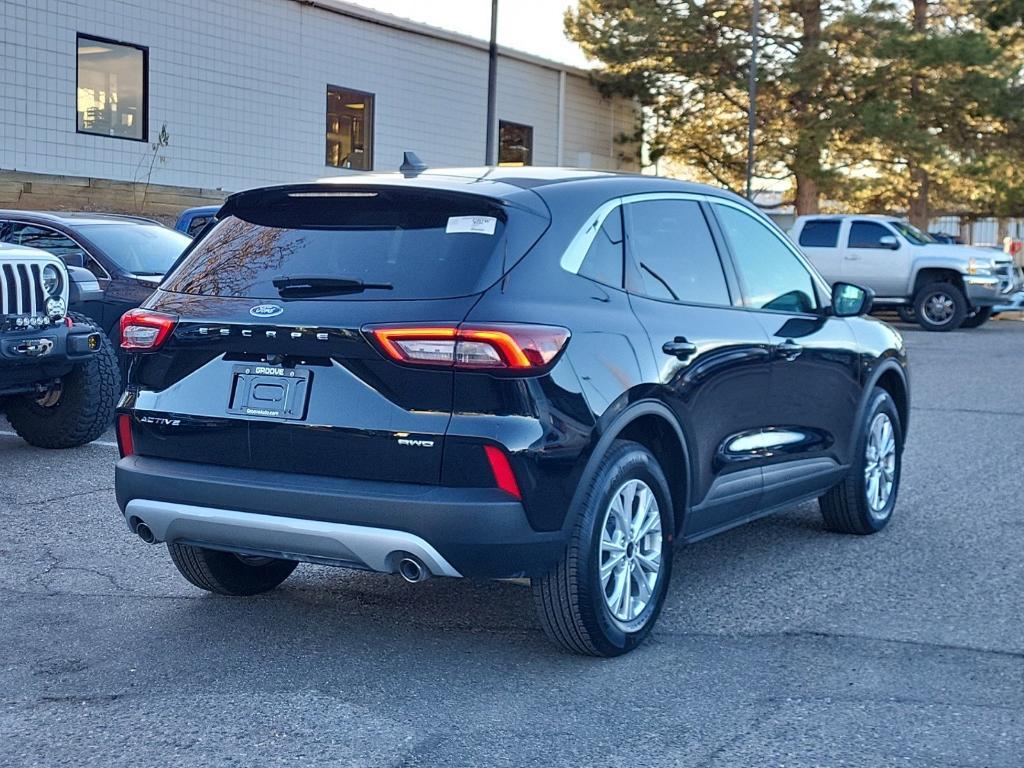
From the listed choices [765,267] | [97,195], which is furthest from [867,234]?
[765,267]

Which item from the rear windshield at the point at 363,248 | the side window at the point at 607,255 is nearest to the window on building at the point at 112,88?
the rear windshield at the point at 363,248

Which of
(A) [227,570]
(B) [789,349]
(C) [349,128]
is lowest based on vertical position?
(A) [227,570]

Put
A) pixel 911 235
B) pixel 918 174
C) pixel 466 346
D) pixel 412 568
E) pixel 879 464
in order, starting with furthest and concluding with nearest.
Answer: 1. pixel 918 174
2. pixel 911 235
3. pixel 879 464
4. pixel 412 568
5. pixel 466 346

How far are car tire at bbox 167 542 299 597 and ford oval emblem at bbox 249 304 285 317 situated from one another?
→ 1091mm

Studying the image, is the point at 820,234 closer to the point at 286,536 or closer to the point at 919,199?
the point at 919,199

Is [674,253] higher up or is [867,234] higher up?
[867,234]

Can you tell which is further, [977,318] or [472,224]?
[977,318]

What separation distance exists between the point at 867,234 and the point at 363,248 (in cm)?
2096

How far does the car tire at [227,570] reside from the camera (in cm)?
557

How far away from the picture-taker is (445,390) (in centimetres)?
448

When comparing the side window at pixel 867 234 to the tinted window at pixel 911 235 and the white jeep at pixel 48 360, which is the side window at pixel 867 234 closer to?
the tinted window at pixel 911 235

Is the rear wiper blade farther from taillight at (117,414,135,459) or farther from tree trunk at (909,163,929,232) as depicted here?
tree trunk at (909,163,929,232)

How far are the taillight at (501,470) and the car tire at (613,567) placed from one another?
28 cm

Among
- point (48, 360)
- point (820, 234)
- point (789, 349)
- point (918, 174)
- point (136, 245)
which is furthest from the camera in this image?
point (918, 174)
